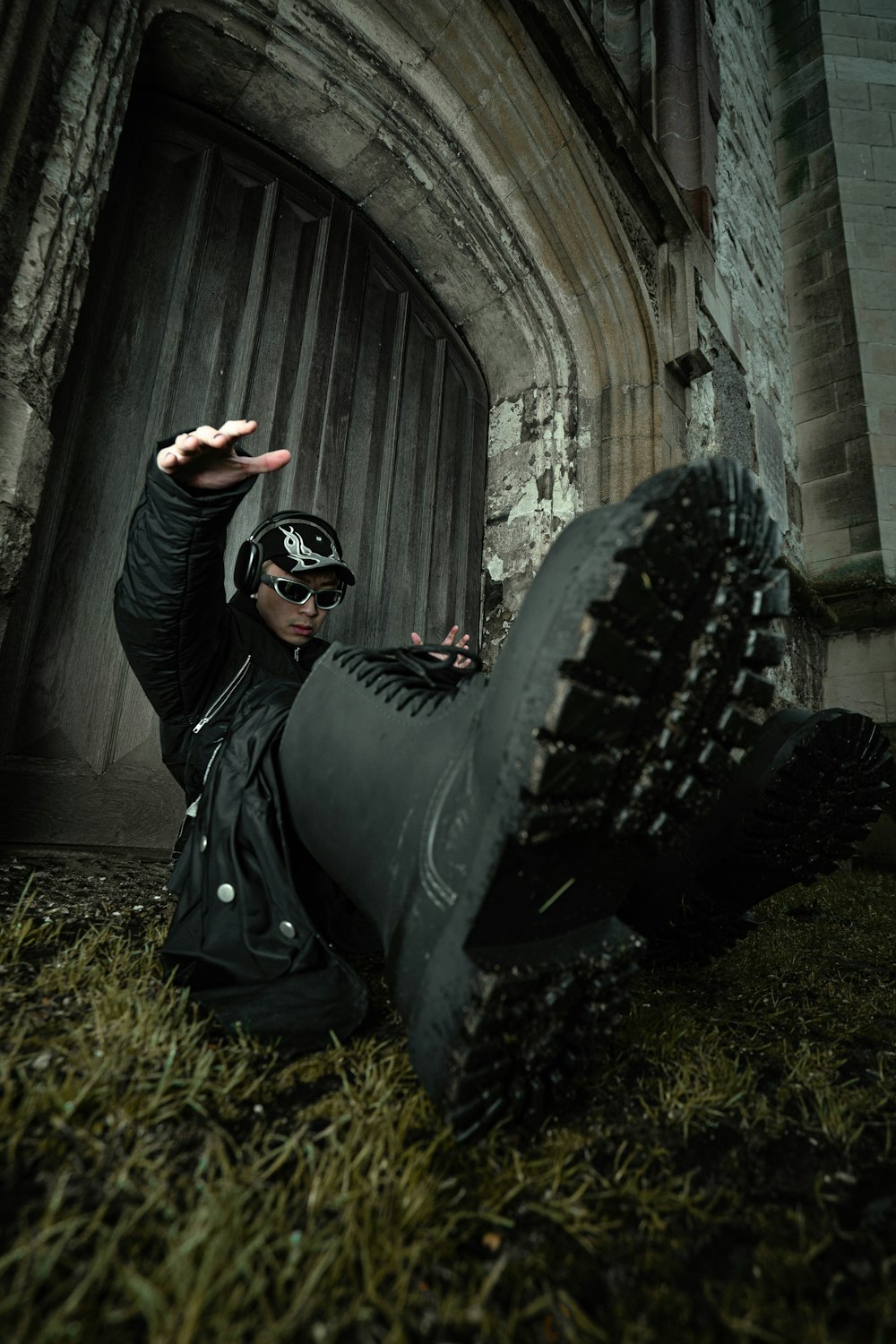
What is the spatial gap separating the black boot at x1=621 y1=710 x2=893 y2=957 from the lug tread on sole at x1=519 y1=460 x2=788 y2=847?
50 centimetres

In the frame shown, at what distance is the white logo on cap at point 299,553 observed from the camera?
1.64 metres

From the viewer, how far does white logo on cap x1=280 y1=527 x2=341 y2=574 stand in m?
1.64

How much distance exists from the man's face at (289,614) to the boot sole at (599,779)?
105cm

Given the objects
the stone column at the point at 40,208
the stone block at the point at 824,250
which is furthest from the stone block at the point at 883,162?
the stone column at the point at 40,208

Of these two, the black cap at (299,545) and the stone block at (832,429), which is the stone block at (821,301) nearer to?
the stone block at (832,429)

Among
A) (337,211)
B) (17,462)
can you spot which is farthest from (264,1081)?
(337,211)

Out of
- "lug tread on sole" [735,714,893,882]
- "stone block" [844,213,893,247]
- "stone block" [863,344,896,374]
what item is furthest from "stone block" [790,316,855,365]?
"lug tread on sole" [735,714,893,882]

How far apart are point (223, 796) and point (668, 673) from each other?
772 millimetres

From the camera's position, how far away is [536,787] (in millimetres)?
625

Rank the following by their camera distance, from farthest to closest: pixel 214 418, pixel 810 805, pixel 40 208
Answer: pixel 214 418 → pixel 40 208 → pixel 810 805

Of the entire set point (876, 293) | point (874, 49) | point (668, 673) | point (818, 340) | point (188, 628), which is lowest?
point (668, 673)

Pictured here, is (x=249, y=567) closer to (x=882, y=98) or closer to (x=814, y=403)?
(x=814, y=403)

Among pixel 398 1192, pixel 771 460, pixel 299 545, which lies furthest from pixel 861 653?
pixel 398 1192

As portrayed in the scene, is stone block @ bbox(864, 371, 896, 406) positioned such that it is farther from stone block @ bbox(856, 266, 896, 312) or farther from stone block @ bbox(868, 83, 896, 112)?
stone block @ bbox(868, 83, 896, 112)
